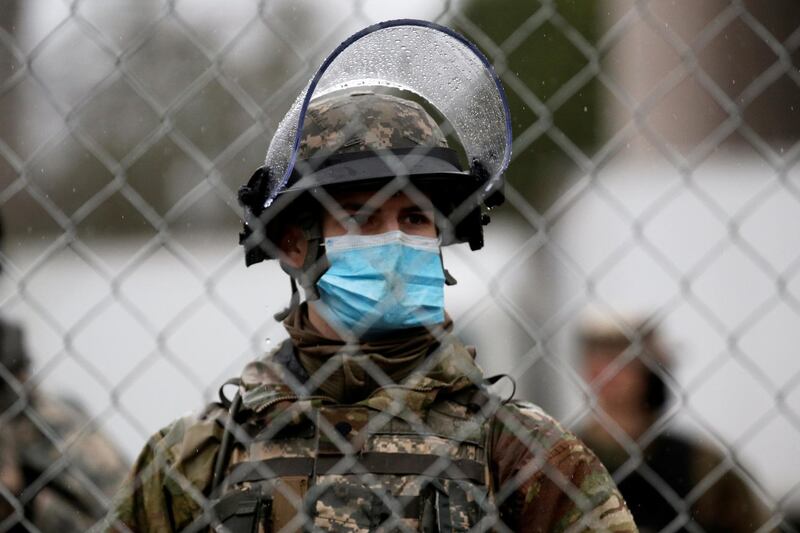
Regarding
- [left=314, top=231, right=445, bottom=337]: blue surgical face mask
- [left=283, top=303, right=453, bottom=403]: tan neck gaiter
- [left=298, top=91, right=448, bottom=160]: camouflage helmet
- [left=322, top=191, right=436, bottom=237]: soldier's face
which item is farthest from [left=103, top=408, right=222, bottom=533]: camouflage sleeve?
[left=298, top=91, right=448, bottom=160]: camouflage helmet

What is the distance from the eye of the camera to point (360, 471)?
2.20 metres

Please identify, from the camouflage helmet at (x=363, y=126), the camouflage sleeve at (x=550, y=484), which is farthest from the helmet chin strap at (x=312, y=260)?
the camouflage sleeve at (x=550, y=484)

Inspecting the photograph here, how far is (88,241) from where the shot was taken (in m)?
3.43

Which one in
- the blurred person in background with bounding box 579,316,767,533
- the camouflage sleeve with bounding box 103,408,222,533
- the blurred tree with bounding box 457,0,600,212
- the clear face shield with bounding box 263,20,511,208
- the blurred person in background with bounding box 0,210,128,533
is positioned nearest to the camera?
the clear face shield with bounding box 263,20,511,208

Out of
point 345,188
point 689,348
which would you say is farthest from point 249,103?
point 689,348

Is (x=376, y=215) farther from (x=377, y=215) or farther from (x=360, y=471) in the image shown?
(x=360, y=471)

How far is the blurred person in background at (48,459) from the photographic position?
3.46 m

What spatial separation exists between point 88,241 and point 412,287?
1.46m

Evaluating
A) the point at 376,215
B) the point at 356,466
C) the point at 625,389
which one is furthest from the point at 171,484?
the point at 625,389

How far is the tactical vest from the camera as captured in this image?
214 centimetres

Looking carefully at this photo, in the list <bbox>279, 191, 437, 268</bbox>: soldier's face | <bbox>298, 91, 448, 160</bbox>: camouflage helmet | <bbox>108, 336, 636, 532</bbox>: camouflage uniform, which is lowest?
<bbox>108, 336, 636, 532</bbox>: camouflage uniform

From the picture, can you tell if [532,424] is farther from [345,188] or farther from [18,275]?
[18,275]

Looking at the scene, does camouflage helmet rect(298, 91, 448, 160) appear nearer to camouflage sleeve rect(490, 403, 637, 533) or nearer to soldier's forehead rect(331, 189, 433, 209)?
soldier's forehead rect(331, 189, 433, 209)

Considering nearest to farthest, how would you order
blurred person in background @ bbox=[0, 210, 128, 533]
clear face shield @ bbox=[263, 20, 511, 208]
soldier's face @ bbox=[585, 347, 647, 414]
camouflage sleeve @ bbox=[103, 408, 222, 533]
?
clear face shield @ bbox=[263, 20, 511, 208], camouflage sleeve @ bbox=[103, 408, 222, 533], blurred person in background @ bbox=[0, 210, 128, 533], soldier's face @ bbox=[585, 347, 647, 414]
